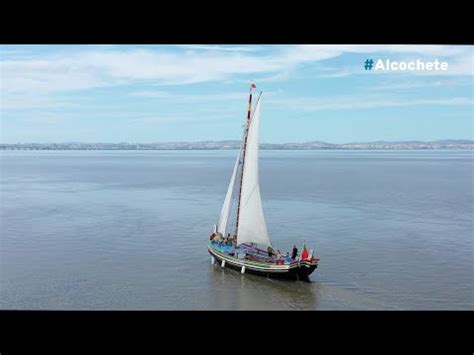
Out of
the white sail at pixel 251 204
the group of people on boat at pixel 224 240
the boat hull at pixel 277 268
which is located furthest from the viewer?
the group of people on boat at pixel 224 240

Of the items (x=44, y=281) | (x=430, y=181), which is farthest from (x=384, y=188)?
(x=44, y=281)

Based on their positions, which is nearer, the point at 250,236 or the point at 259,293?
the point at 259,293

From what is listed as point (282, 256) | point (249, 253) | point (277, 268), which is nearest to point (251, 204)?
point (249, 253)

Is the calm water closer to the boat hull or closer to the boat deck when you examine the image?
the boat hull

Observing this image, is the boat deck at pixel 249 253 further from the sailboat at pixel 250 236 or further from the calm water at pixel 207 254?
the calm water at pixel 207 254

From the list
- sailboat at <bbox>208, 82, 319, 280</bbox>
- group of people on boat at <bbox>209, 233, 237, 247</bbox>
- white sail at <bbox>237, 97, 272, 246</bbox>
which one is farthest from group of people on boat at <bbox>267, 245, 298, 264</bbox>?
group of people on boat at <bbox>209, 233, 237, 247</bbox>

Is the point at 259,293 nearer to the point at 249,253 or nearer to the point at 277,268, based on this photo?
the point at 277,268

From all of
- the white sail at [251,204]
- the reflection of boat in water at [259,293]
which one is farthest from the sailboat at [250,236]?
the reflection of boat in water at [259,293]
